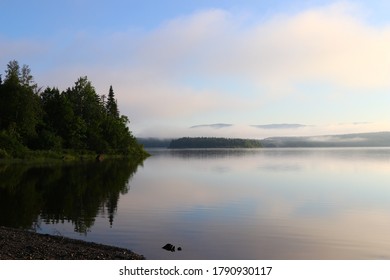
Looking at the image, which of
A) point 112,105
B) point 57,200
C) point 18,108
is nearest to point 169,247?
point 57,200

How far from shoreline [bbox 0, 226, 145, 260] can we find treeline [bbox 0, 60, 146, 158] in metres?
80.0

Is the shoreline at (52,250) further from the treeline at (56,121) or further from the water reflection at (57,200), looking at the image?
the treeline at (56,121)

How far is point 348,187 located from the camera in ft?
160

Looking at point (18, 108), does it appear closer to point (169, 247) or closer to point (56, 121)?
point (56, 121)

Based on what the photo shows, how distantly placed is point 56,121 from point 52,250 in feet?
369

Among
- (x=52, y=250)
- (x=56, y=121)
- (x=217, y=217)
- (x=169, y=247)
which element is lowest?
(x=217, y=217)

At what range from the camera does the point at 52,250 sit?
17.5 metres

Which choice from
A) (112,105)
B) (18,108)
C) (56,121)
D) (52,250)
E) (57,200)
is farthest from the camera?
(112,105)

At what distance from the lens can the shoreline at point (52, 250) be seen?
16.3m

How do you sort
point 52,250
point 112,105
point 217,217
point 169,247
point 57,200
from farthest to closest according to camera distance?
point 112,105, point 57,200, point 217,217, point 169,247, point 52,250

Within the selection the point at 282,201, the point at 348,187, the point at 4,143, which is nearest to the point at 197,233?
the point at 282,201

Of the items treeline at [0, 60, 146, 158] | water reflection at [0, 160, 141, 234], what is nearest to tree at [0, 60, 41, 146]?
treeline at [0, 60, 146, 158]
